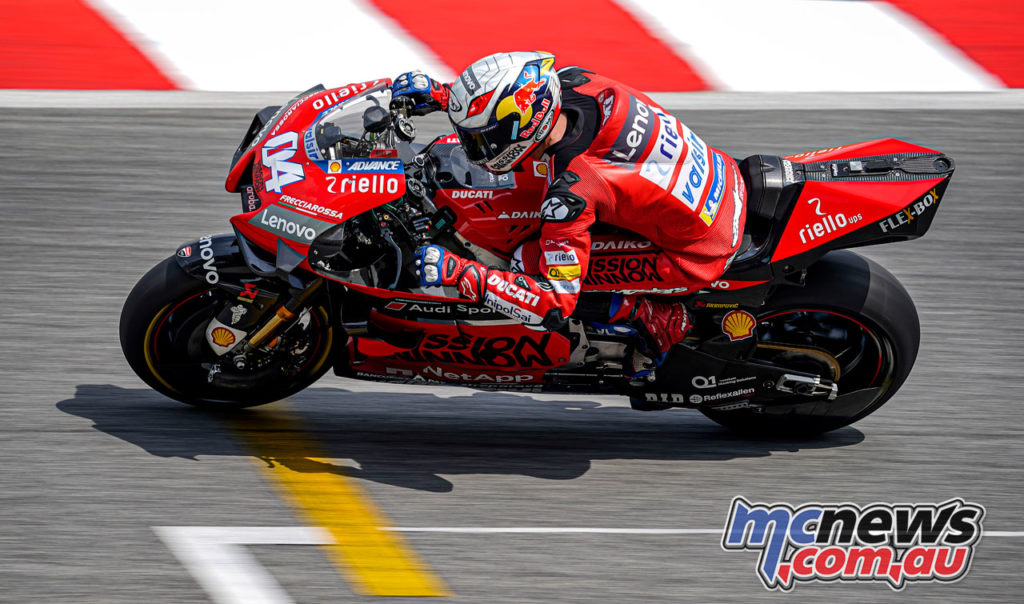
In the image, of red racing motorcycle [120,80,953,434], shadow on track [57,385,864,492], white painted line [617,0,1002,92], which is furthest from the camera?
white painted line [617,0,1002,92]

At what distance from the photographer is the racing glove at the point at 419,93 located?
16.2ft

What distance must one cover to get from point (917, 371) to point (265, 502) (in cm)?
332

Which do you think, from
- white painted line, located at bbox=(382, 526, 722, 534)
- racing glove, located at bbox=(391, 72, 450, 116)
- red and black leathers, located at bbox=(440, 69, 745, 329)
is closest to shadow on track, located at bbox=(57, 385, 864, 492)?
white painted line, located at bbox=(382, 526, 722, 534)

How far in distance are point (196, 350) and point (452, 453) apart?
1.21 metres

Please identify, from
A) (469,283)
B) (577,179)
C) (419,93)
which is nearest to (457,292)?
(469,283)

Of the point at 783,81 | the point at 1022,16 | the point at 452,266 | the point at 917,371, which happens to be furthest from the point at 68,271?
the point at 1022,16

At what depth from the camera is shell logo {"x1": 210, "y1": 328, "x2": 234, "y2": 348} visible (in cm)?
509

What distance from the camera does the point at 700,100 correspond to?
8320 mm

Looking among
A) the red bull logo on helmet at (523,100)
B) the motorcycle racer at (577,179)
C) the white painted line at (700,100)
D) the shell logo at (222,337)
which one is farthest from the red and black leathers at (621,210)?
the white painted line at (700,100)

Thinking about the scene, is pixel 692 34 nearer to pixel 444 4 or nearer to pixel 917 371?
pixel 444 4

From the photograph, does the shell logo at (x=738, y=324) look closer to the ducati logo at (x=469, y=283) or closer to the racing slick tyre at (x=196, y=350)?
the ducati logo at (x=469, y=283)

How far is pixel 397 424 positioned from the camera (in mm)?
5562

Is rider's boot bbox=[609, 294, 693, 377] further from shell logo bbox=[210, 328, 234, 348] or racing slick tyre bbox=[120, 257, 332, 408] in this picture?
shell logo bbox=[210, 328, 234, 348]

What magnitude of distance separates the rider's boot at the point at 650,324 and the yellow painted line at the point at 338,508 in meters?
1.26
